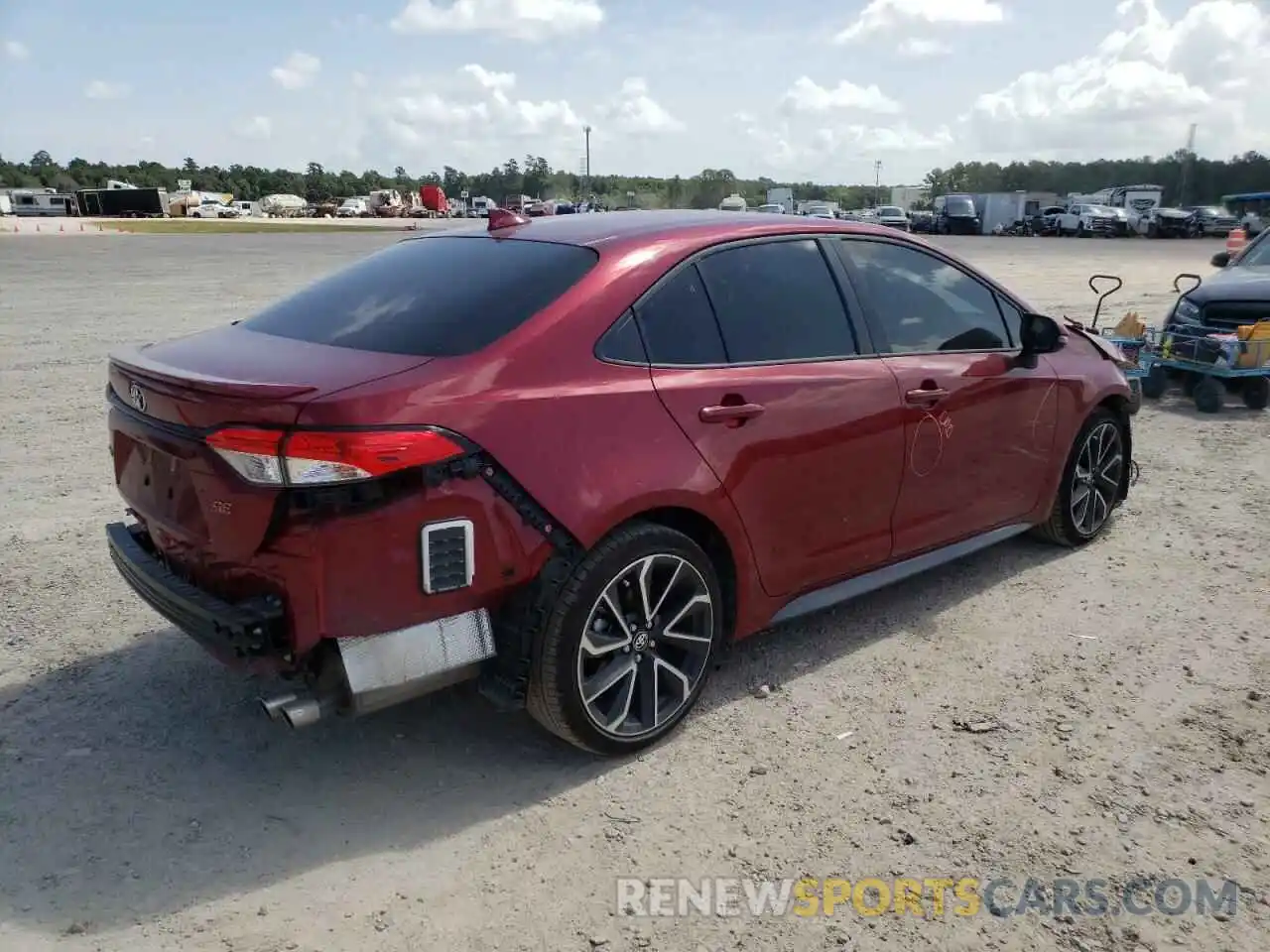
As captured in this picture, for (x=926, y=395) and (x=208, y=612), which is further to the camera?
(x=926, y=395)

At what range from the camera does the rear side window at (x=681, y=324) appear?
11.2 ft

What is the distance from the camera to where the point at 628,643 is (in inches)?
132

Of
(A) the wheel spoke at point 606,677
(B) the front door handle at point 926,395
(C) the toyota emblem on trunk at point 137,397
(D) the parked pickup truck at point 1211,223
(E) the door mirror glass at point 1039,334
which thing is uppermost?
(D) the parked pickup truck at point 1211,223

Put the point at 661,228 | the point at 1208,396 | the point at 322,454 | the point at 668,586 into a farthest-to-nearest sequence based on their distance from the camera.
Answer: the point at 1208,396, the point at 661,228, the point at 668,586, the point at 322,454

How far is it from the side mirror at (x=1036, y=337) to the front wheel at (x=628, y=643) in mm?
2112

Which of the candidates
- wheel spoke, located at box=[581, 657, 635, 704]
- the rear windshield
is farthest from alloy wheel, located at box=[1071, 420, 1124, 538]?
the rear windshield

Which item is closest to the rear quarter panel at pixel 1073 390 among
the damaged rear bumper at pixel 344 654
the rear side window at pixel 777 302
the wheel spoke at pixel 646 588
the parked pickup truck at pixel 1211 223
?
the rear side window at pixel 777 302

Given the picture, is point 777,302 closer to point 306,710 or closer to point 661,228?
point 661,228

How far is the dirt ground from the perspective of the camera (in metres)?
2.69

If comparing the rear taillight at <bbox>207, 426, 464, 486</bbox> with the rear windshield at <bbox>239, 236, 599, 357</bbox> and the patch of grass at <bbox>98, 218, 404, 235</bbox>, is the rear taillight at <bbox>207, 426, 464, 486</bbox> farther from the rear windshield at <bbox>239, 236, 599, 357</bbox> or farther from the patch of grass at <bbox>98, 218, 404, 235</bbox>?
the patch of grass at <bbox>98, 218, 404, 235</bbox>

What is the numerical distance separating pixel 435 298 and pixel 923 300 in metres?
2.18

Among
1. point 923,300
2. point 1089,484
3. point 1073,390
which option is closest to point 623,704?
point 923,300

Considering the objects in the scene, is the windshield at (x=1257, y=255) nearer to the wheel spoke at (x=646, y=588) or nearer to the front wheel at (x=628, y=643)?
the front wheel at (x=628, y=643)

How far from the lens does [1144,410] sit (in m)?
8.94
